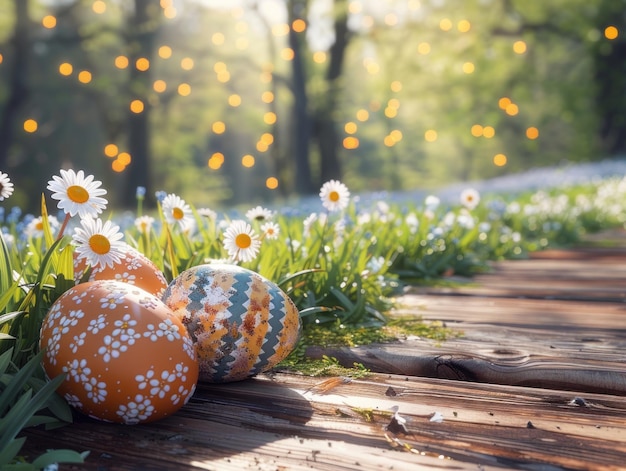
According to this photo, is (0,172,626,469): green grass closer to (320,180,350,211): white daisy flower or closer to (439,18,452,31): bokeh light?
(320,180,350,211): white daisy flower

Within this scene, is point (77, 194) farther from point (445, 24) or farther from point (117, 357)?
point (445, 24)

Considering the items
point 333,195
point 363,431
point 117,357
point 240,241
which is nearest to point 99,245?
point 117,357

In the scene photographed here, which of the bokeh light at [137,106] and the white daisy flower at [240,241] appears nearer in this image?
the white daisy flower at [240,241]

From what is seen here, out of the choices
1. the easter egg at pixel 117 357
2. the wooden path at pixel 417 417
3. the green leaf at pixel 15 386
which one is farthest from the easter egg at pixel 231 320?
the green leaf at pixel 15 386

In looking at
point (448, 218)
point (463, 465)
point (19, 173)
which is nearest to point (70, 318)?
point (463, 465)

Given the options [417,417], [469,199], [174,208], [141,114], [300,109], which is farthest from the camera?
[141,114]

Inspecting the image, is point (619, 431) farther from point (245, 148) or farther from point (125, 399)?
point (245, 148)

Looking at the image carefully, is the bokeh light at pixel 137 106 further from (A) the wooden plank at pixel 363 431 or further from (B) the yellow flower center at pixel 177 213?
(A) the wooden plank at pixel 363 431
